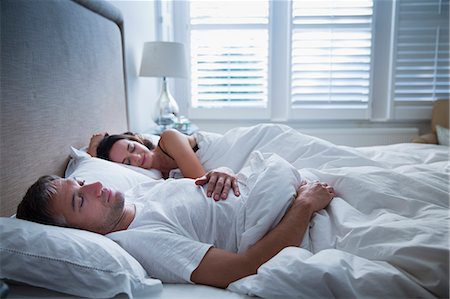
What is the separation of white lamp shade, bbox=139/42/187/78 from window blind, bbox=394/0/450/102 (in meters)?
1.89

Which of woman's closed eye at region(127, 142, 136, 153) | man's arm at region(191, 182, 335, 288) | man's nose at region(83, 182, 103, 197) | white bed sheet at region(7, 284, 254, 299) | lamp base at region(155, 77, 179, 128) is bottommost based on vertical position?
white bed sheet at region(7, 284, 254, 299)

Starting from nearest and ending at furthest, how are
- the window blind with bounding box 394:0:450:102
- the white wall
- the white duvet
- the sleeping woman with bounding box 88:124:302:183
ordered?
the white duvet
the sleeping woman with bounding box 88:124:302:183
the white wall
the window blind with bounding box 394:0:450:102

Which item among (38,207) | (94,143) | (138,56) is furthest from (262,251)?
(138,56)

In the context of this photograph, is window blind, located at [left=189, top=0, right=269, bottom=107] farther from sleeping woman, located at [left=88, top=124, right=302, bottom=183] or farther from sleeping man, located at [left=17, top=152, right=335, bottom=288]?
sleeping man, located at [left=17, top=152, right=335, bottom=288]

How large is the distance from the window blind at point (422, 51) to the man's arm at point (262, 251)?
2.47 meters

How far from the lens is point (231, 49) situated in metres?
3.04

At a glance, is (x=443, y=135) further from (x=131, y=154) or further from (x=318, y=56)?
(x=131, y=154)

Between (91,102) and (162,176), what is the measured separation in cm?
45

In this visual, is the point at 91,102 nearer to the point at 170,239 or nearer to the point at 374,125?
the point at 170,239

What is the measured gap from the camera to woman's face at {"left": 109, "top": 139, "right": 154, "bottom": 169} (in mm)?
1516

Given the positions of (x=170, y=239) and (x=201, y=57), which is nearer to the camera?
(x=170, y=239)

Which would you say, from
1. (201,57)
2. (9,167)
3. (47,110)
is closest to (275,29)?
(201,57)

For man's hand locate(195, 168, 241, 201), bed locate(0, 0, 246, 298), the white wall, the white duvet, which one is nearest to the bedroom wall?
the white wall

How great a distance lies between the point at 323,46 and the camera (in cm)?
298
